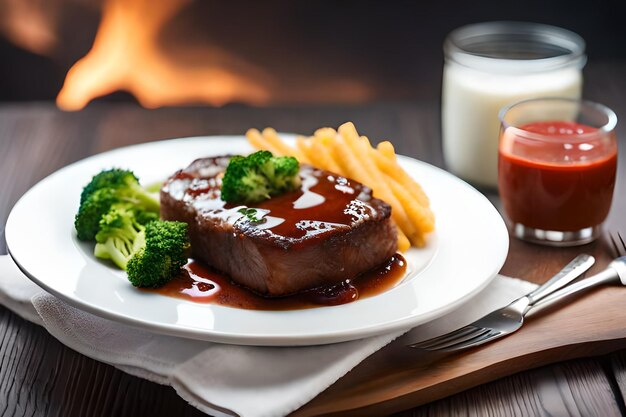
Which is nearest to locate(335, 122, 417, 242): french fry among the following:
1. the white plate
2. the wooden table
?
the white plate

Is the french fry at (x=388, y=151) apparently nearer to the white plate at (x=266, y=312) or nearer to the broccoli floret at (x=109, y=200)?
the white plate at (x=266, y=312)

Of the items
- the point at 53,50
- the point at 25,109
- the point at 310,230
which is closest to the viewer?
the point at 310,230

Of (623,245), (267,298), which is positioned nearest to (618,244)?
(623,245)

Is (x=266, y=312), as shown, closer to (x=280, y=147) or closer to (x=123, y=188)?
(x=123, y=188)

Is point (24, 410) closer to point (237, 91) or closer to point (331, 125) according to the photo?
point (331, 125)

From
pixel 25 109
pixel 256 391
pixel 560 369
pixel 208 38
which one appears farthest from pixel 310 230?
pixel 208 38

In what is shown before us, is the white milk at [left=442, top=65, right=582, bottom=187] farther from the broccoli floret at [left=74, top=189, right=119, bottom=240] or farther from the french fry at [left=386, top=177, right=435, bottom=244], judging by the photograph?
the broccoli floret at [left=74, top=189, right=119, bottom=240]
